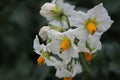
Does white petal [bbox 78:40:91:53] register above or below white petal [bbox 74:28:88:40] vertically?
below

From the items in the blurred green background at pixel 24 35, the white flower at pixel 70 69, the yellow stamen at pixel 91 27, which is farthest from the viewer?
the blurred green background at pixel 24 35

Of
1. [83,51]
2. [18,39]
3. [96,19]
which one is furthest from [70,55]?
[18,39]

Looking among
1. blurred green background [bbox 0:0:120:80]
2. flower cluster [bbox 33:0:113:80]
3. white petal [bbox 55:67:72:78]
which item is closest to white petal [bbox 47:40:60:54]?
flower cluster [bbox 33:0:113:80]

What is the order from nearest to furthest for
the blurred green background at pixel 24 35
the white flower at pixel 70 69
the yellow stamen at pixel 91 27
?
the yellow stamen at pixel 91 27
the white flower at pixel 70 69
the blurred green background at pixel 24 35

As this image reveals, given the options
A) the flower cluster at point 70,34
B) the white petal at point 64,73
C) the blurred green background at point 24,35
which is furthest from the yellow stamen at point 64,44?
the blurred green background at point 24,35

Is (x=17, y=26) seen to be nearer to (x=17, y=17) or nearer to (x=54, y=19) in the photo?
(x=17, y=17)

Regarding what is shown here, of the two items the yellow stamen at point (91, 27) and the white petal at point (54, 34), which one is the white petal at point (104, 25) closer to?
the yellow stamen at point (91, 27)

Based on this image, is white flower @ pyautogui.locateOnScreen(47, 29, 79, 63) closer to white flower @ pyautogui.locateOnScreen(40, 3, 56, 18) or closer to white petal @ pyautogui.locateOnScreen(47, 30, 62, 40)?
white petal @ pyautogui.locateOnScreen(47, 30, 62, 40)
